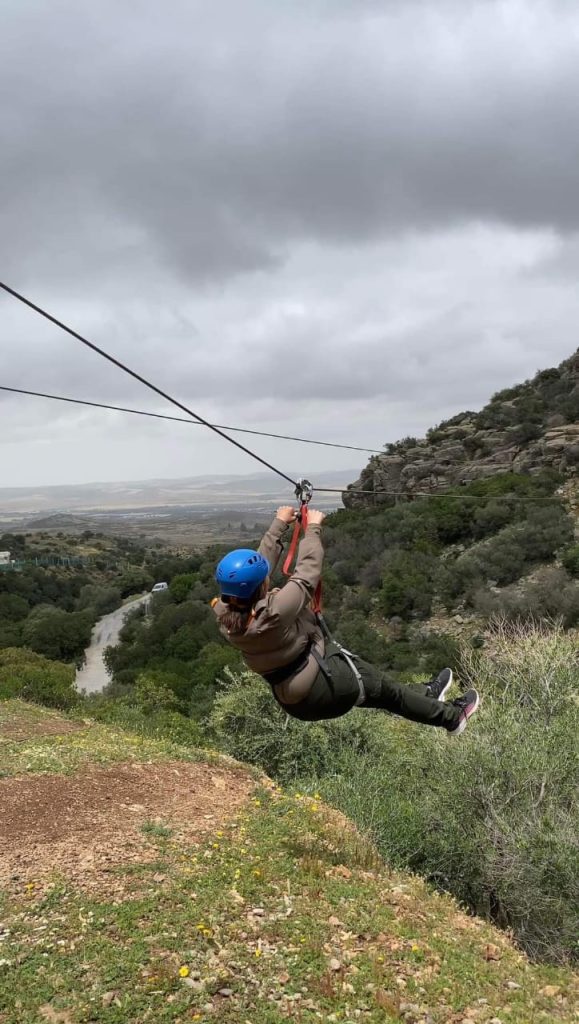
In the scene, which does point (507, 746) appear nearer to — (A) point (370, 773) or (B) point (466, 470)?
(A) point (370, 773)

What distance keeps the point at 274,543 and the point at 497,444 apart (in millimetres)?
49262

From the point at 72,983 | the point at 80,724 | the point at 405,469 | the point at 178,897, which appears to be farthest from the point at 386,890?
the point at 405,469

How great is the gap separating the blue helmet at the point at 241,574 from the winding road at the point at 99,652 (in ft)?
108

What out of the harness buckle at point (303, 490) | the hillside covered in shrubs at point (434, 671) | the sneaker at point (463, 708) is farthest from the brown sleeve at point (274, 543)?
the hillside covered in shrubs at point (434, 671)

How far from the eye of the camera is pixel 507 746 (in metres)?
10.0

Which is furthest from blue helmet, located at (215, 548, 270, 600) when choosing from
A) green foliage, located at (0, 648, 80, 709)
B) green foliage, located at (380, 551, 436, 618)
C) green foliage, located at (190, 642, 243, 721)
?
green foliage, located at (380, 551, 436, 618)

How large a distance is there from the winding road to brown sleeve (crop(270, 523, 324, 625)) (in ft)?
108

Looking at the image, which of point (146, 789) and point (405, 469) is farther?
point (405, 469)

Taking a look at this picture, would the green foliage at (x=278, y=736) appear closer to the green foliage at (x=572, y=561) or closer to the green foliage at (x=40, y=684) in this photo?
the green foliage at (x=40, y=684)

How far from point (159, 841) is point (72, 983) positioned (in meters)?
2.47

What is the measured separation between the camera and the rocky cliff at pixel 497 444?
44.8 metres

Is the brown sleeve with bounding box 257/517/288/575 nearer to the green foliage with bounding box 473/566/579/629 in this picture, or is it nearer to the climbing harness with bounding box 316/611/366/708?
the climbing harness with bounding box 316/611/366/708

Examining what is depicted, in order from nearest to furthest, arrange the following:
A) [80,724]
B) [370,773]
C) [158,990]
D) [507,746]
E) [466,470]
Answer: [158,990] → [507,746] → [370,773] → [80,724] → [466,470]

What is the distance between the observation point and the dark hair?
4.34 metres
